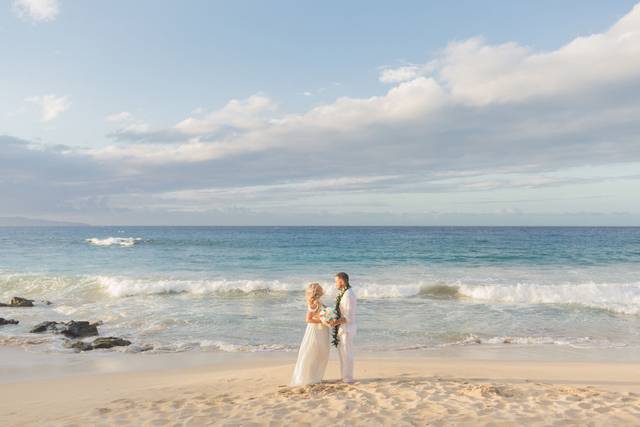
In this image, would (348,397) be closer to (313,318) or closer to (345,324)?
(345,324)

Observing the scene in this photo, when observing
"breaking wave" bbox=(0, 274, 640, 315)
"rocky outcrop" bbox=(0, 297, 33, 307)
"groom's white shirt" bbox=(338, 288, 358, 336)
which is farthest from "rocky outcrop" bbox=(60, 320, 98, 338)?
"groom's white shirt" bbox=(338, 288, 358, 336)

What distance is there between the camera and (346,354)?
780 centimetres

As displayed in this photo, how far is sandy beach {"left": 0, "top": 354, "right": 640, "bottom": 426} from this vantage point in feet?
20.6

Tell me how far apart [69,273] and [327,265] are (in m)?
16.7

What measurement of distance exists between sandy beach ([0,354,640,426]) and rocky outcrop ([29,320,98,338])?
417cm

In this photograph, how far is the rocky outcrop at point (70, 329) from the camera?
12.9 meters

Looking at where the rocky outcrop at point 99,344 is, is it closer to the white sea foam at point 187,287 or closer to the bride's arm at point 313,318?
the bride's arm at point 313,318

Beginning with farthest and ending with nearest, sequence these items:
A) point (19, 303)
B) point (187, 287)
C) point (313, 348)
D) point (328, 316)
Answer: point (187, 287)
point (19, 303)
point (313, 348)
point (328, 316)

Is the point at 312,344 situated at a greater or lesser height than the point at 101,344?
greater

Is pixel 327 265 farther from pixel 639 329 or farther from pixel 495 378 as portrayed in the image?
pixel 495 378

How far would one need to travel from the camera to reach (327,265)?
110 ft

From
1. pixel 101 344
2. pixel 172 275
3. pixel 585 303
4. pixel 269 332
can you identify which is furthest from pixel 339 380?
pixel 172 275

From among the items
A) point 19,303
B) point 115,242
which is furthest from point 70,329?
point 115,242

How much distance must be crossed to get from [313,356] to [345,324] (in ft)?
2.46
